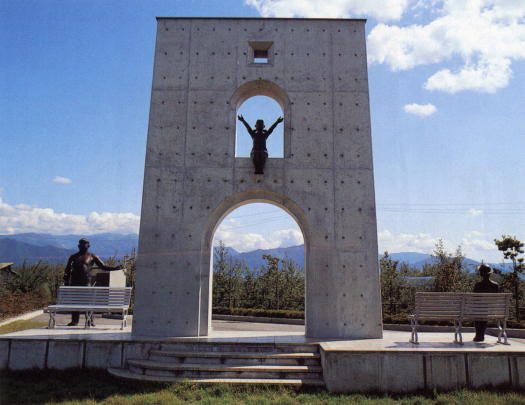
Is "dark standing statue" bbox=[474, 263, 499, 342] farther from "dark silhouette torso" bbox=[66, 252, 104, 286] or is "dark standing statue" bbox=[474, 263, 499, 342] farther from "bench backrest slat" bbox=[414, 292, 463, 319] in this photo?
"dark silhouette torso" bbox=[66, 252, 104, 286]

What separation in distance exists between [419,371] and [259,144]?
20.2 ft

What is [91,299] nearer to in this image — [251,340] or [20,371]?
[20,371]

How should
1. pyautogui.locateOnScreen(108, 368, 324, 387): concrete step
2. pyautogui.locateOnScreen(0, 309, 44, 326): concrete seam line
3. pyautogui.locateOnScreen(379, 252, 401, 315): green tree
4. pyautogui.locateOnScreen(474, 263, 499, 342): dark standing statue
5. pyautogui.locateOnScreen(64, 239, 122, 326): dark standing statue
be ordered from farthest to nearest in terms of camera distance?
1. pyautogui.locateOnScreen(379, 252, 401, 315): green tree
2. pyautogui.locateOnScreen(0, 309, 44, 326): concrete seam line
3. pyautogui.locateOnScreen(64, 239, 122, 326): dark standing statue
4. pyautogui.locateOnScreen(474, 263, 499, 342): dark standing statue
5. pyautogui.locateOnScreen(108, 368, 324, 387): concrete step

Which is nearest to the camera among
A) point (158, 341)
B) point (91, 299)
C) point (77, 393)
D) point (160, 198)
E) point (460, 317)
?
point (77, 393)

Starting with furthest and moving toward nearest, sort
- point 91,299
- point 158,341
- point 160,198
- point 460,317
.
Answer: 1. point 160,198
2. point 91,299
3. point 158,341
4. point 460,317

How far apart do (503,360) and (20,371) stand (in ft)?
29.9

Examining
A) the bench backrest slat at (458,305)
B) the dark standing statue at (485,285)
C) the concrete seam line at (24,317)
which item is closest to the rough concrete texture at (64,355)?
the bench backrest slat at (458,305)

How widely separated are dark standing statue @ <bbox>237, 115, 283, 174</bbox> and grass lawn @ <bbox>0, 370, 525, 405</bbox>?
5358mm

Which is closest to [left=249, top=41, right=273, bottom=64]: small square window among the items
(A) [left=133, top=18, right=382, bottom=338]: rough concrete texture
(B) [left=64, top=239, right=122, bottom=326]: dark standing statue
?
(A) [left=133, top=18, right=382, bottom=338]: rough concrete texture

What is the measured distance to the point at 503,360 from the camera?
291 inches

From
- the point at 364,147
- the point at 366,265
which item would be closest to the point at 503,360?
the point at 366,265

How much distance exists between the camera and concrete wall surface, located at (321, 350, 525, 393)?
729 cm

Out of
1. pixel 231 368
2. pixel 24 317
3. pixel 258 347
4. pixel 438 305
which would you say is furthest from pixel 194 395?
pixel 24 317

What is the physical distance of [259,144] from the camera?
1055 centimetres
